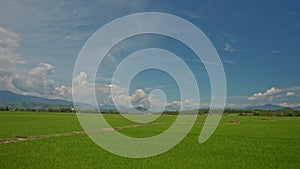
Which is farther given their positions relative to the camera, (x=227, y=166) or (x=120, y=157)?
(x=120, y=157)

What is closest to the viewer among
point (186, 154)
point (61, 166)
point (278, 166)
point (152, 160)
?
point (61, 166)

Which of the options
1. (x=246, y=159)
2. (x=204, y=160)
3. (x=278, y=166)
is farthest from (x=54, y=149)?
(x=278, y=166)

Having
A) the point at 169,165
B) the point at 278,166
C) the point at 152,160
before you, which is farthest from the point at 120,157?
the point at 278,166

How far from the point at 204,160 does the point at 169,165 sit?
1.97 m

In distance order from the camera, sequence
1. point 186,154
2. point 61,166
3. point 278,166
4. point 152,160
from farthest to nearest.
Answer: point 186,154 < point 152,160 < point 278,166 < point 61,166

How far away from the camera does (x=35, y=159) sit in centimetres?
1097

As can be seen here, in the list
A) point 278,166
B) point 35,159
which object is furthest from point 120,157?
point 278,166

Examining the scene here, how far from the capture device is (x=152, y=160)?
453 inches

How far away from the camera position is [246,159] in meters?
12.2

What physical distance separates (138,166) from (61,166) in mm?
2891

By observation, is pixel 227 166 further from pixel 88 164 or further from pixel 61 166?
pixel 61 166

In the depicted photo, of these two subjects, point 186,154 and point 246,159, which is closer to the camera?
point 246,159

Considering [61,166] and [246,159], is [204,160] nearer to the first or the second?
[246,159]

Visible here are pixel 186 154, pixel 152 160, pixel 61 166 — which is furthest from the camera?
pixel 186 154
